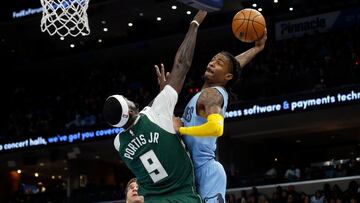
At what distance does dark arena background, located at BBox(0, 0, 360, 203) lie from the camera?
17625mm

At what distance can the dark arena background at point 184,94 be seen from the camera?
17.6 metres

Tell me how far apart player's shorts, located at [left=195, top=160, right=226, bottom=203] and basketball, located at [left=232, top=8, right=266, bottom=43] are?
1.41 metres

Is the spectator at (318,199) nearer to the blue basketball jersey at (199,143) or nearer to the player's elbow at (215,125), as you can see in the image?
the blue basketball jersey at (199,143)

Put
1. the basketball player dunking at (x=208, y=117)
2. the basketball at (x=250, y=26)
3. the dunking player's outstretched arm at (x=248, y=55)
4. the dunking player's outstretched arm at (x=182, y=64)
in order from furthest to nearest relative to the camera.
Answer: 1. the basketball at (x=250, y=26)
2. the dunking player's outstretched arm at (x=248, y=55)
3. the dunking player's outstretched arm at (x=182, y=64)
4. the basketball player dunking at (x=208, y=117)

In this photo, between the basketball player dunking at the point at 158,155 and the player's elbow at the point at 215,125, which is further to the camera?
the basketball player dunking at the point at 158,155

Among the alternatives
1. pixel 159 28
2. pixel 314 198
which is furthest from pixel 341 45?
pixel 159 28

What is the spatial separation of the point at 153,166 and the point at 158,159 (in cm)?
6

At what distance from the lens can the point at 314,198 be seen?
1520cm

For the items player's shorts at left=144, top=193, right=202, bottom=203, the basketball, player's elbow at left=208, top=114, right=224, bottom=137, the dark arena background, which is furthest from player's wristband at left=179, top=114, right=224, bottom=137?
the dark arena background

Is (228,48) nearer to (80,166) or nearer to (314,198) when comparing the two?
(80,166)

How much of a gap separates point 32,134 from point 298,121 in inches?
335

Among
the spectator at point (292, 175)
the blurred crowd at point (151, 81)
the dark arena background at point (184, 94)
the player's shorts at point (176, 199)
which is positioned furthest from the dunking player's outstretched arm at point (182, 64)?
the spectator at point (292, 175)

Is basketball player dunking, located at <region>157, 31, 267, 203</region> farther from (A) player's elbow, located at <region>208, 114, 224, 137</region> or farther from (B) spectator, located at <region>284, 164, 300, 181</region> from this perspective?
(B) spectator, located at <region>284, 164, 300, 181</region>

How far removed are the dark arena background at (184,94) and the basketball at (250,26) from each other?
872cm
